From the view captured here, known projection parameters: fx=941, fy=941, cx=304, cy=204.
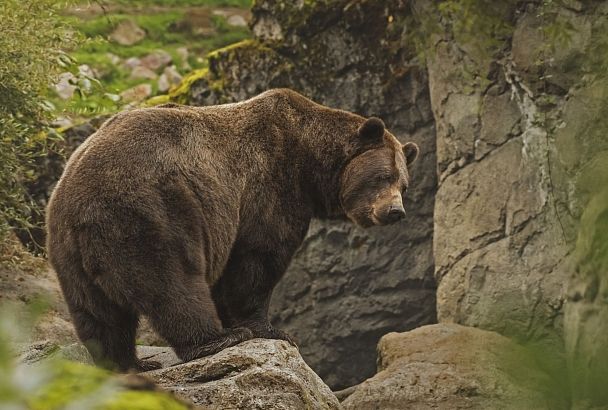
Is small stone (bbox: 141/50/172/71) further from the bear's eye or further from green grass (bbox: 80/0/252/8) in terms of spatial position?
the bear's eye

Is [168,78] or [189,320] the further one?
[168,78]

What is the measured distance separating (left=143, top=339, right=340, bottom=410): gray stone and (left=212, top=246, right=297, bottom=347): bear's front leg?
1.06 meters

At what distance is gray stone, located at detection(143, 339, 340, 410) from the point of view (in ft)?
18.1

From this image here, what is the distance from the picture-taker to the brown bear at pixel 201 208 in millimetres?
6254

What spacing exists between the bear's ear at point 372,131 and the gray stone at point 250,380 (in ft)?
8.50

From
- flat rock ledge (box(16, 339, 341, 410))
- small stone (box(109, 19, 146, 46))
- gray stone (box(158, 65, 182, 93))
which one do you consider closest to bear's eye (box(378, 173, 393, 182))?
flat rock ledge (box(16, 339, 341, 410))

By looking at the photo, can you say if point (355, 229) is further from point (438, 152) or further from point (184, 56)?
point (184, 56)

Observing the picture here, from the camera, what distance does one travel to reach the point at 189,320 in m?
6.38

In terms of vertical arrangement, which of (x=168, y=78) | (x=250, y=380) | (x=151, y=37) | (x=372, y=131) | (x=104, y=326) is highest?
(x=151, y=37)

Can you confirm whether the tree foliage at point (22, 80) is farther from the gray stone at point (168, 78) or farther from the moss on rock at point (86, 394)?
the moss on rock at point (86, 394)

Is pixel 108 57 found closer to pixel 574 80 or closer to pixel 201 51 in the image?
pixel 201 51

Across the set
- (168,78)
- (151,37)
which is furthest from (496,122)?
(151,37)

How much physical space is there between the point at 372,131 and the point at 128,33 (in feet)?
37.7

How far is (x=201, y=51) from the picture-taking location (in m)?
18.6
